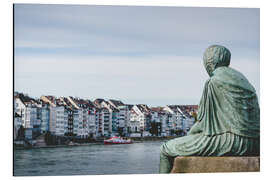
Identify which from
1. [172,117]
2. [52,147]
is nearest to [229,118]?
[52,147]

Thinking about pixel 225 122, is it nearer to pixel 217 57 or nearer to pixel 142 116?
pixel 217 57

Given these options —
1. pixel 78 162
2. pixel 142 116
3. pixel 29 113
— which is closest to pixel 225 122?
pixel 78 162

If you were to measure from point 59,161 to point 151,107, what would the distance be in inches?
676

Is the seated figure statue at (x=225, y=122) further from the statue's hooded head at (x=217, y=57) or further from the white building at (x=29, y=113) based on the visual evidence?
the white building at (x=29, y=113)

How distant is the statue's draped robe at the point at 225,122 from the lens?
4.54 metres

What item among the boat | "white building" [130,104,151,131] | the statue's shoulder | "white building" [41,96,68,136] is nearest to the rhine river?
the boat

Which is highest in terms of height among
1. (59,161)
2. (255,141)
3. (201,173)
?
(255,141)

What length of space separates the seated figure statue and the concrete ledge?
0.17 ft

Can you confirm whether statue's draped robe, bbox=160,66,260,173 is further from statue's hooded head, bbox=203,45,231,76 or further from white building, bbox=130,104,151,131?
white building, bbox=130,104,151,131

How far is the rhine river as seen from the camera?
69.3ft

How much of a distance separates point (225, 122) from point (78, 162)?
22382 millimetres

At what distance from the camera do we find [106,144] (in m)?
38.5

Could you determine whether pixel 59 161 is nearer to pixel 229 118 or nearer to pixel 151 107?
pixel 151 107

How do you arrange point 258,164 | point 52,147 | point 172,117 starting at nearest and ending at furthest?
1. point 258,164
2. point 52,147
3. point 172,117
